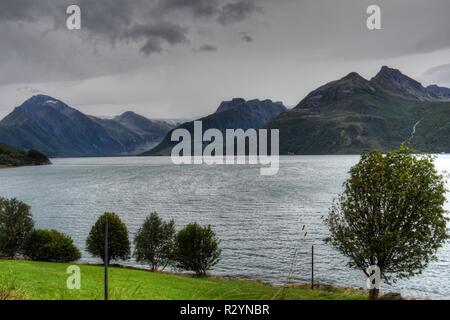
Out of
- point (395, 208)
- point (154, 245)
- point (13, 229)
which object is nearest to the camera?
point (395, 208)

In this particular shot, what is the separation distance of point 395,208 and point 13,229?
8278cm

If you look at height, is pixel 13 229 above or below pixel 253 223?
above

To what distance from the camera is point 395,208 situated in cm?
4509

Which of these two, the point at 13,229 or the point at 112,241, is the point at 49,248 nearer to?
the point at 112,241

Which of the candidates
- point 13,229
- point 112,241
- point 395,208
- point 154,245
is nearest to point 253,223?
point 154,245

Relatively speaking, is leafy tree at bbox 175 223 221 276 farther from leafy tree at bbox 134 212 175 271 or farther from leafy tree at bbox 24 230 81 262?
leafy tree at bbox 24 230 81 262

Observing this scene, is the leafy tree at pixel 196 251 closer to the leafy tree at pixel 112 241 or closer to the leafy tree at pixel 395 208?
the leafy tree at pixel 112 241

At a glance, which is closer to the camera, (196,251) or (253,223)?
(196,251)

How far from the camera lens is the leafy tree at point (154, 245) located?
8681 cm

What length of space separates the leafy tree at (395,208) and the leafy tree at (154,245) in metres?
48.6

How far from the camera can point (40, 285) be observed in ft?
136

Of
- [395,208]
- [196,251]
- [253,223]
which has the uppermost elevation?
[395,208]

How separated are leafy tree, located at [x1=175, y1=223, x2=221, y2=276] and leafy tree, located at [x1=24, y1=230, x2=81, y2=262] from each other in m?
22.9

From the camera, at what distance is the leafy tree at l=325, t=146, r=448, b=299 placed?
145 feet
